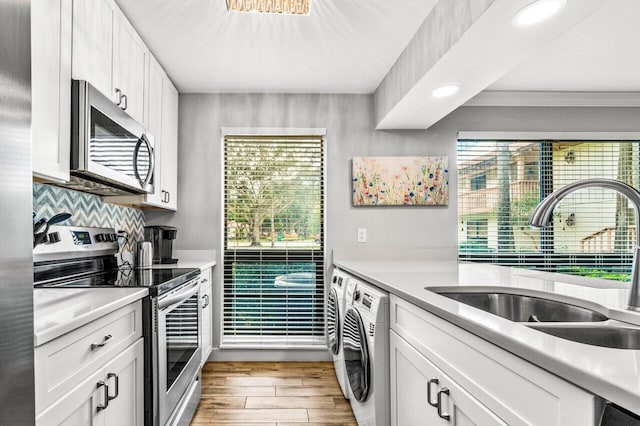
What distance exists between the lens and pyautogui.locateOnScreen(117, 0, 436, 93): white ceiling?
228cm

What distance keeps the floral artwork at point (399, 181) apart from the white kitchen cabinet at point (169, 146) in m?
1.44

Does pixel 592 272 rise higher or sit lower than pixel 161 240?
lower

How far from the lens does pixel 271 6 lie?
218 centimetres

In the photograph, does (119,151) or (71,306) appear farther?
(119,151)

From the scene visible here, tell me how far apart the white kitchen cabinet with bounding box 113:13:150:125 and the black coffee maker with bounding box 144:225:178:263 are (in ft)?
2.79

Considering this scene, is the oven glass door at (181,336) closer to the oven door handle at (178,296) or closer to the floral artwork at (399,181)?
the oven door handle at (178,296)

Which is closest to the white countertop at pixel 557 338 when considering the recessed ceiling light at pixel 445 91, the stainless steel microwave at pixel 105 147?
the recessed ceiling light at pixel 445 91

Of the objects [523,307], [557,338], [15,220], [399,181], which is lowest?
[523,307]

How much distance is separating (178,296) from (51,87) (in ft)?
3.42

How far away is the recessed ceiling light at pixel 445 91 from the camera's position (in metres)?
2.56

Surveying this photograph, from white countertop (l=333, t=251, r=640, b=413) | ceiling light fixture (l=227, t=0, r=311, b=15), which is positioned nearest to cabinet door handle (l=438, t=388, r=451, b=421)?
white countertop (l=333, t=251, r=640, b=413)

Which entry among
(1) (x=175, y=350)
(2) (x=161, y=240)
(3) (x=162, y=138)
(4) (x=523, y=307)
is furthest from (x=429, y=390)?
(3) (x=162, y=138)

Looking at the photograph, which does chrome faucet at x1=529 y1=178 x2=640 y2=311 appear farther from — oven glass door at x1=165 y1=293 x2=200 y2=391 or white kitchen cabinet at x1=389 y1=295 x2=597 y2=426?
oven glass door at x1=165 y1=293 x2=200 y2=391

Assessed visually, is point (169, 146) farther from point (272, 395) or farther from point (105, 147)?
point (272, 395)
